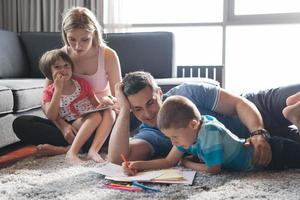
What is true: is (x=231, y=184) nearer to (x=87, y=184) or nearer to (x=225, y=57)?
(x=87, y=184)

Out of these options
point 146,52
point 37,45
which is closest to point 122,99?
point 146,52

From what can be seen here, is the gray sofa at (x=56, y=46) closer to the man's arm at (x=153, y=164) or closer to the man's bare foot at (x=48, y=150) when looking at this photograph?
the man's bare foot at (x=48, y=150)

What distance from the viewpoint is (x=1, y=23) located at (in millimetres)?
3828

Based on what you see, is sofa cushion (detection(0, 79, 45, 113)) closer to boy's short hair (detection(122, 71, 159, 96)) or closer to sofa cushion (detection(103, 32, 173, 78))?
sofa cushion (detection(103, 32, 173, 78))

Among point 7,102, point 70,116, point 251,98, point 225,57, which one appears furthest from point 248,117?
point 225,57

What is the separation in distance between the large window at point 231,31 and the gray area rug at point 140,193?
2353 mm

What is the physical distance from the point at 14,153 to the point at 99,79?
59cm

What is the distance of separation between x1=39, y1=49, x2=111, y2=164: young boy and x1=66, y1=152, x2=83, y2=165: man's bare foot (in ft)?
0.49

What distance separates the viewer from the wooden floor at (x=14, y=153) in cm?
190

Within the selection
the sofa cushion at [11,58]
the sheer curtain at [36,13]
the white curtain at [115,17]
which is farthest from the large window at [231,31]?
the sofa cushion at [11,58]

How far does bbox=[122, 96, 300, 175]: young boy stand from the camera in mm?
1281

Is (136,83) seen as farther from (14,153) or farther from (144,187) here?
(14,153)

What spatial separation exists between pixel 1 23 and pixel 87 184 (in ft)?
9.66

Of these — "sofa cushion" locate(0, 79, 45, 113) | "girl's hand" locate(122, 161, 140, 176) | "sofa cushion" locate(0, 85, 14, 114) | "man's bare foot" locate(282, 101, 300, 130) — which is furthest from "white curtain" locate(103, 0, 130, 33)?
"man's bare foot" locate(282, 101, 300, 130)
